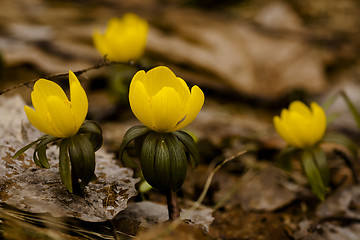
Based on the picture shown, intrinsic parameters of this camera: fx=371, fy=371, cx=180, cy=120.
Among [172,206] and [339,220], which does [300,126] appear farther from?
[172,206]

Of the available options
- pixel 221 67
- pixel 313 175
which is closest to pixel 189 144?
pixel 313 175

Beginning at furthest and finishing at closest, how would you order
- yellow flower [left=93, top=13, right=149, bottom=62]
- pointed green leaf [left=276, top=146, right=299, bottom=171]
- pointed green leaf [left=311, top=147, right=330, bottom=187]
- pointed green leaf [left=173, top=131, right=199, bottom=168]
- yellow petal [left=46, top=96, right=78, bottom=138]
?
yellow flower [left=93, top=13, right=149, bottom=62], pointed green leaf [left=276, top=146, right=299, bottom=171], pointed green leaf [left=311, top=147, right=330, bottom=187], pointed green leaf [left=173, top=131, right=199, bottom=168], yellow petal [left=46, top=96, right=78, bottom=138]

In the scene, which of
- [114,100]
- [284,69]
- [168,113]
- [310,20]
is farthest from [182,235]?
[310,20]

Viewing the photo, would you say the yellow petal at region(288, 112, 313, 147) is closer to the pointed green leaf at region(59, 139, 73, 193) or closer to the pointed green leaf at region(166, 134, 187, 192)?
the pointed green leaf at region(166, 134, 187, 192)

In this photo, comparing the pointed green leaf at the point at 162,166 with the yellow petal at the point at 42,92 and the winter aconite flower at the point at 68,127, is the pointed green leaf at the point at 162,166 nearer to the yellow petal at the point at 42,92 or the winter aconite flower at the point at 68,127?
the winter aconite flower at the point at 68,127

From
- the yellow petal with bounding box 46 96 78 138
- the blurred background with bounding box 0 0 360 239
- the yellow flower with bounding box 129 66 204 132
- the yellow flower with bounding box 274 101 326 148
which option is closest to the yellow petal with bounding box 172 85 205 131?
the yellow flower with bounding box 129 66 204 132

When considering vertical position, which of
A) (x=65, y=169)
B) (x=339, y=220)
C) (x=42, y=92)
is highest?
(x=42, y=92)
